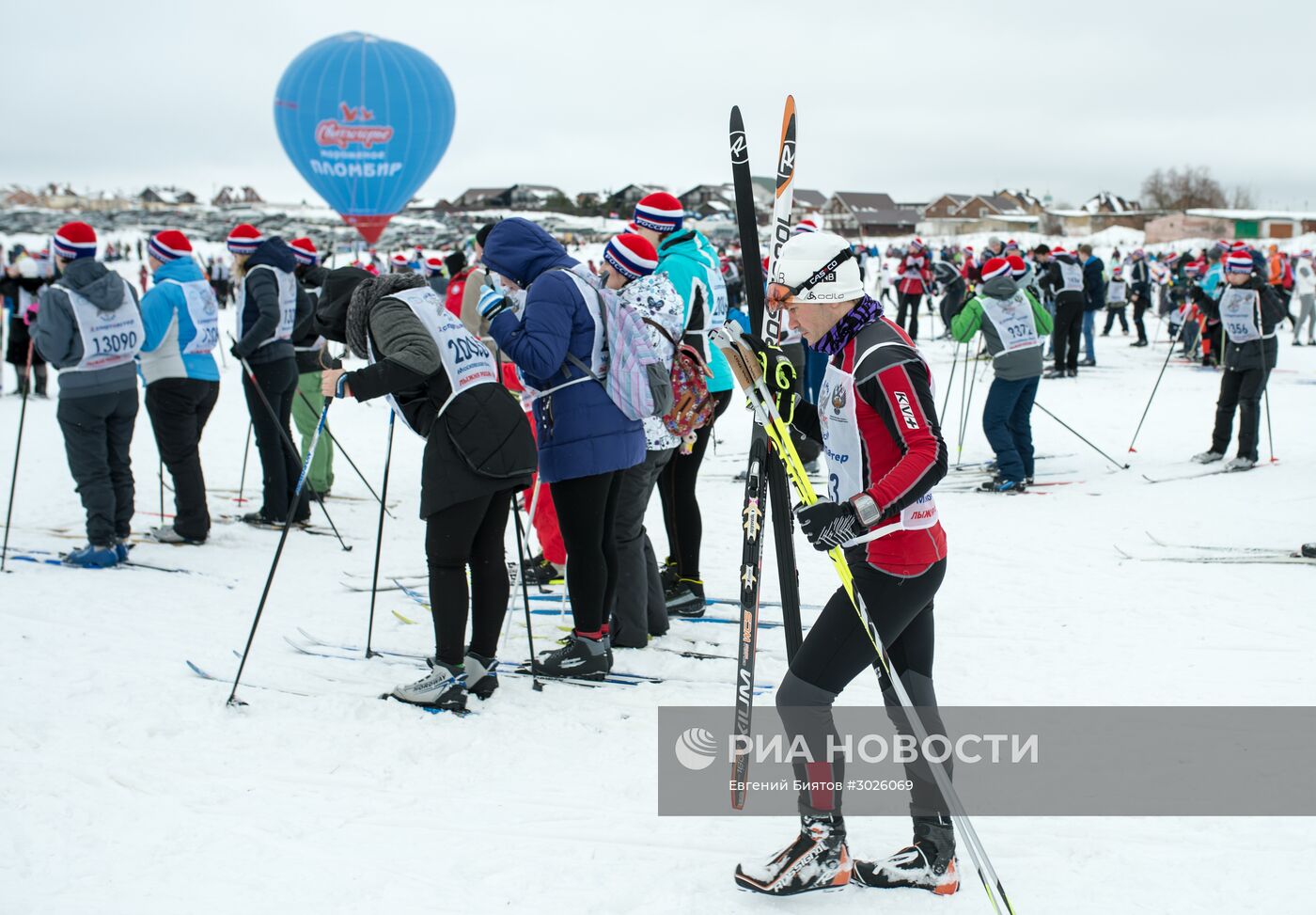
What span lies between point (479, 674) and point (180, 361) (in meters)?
3.37

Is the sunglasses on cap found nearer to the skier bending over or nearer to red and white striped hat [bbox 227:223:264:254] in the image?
the skier bending over

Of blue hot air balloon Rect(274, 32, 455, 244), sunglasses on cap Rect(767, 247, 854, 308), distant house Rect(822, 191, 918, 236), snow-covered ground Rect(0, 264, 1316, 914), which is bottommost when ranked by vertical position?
snow-covered ground Rect(0, 264, 1316, 914)

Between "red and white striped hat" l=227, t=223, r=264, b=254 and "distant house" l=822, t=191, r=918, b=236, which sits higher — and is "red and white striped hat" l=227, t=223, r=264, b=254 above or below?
below

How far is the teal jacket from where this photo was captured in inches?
184

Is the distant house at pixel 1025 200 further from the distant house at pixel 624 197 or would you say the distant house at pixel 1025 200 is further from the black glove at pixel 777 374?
the black glove at pixel 777 374

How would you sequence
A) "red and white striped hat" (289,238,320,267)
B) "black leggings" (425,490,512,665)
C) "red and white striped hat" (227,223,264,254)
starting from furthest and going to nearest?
"red and white striped hat" (289,238,320,267) < "red and white striped hat" (227,223,264,254) < "black leggings" (425,490,512,665)

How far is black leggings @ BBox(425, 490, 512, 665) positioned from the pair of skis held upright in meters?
1.25

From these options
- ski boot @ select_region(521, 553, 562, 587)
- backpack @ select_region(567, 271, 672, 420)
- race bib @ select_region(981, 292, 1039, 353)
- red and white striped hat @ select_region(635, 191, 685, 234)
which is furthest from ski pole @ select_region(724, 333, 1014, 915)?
race bib @ select_region(981, 292, 1039, 353)

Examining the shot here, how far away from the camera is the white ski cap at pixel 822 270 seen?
280 centimetres

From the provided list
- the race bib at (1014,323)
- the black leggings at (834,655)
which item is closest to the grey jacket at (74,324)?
the black leggings at (834,655)

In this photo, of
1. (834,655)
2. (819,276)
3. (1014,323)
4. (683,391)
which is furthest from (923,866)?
(1014,323)

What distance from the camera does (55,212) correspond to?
68.6 metres

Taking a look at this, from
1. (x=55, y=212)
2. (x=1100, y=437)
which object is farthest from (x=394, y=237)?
(x=1100, y=437)

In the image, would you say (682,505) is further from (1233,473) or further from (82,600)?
(1233,473)
